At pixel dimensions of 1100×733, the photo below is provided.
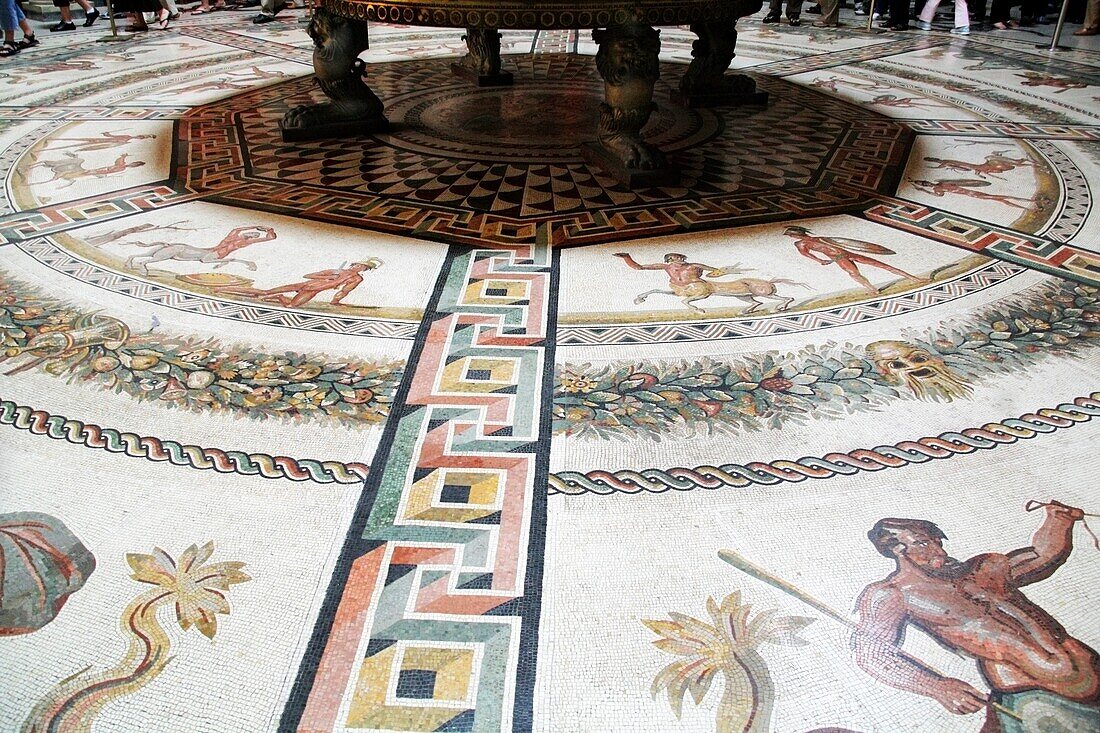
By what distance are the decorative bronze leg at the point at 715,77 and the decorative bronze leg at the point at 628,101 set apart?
1.56 metres

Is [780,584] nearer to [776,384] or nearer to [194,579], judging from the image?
[776,384]

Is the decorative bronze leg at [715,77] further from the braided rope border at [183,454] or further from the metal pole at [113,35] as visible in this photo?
the metal pole at [113,35]

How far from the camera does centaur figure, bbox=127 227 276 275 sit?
325cm

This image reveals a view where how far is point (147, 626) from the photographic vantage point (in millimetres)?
Result: 1615

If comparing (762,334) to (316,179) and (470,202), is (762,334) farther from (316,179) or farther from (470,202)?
(316,179)

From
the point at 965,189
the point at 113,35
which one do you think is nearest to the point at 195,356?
the point at 965,189

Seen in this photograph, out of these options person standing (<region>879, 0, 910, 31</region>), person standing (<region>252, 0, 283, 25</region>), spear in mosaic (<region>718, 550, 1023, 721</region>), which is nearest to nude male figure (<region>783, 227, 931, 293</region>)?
spear in mosaic (<region>718, 550, 1023, 721</region>)

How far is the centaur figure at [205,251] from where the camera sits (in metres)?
3.25

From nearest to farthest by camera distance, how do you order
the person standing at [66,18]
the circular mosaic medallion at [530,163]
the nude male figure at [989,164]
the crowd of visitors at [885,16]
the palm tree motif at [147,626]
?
the palm tree motif at [147,626], the circular mosaic medallion at [530,163], the nude male figure at [989,164], the crowd of visitors at [885,16], the person standing at [66,18]

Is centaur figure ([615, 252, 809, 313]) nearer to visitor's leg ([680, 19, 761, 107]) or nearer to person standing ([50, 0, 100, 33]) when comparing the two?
visitor's leg ([680, 19, 761, 107])

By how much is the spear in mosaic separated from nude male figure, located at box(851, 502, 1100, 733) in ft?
0.12

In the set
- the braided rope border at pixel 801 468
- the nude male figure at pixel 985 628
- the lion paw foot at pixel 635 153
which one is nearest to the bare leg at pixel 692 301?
the braided rope border at pixel 801 468

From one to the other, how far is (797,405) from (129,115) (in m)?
5.06

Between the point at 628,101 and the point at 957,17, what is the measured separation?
6522 millimetres
